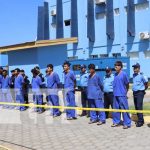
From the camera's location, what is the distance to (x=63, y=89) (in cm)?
1352

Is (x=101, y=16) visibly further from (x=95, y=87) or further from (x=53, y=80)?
(x=95, y=87)

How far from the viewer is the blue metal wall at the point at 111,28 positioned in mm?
32906

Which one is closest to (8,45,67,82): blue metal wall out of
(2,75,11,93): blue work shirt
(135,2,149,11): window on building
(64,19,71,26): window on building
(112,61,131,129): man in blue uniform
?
(2,75,11,93): blue work shirt

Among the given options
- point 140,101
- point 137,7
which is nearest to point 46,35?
point 137,7

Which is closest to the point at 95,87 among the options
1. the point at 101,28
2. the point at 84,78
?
the point at 84,78

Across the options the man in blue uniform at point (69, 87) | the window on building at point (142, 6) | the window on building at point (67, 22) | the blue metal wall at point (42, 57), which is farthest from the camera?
the window on building at point (67, 22)

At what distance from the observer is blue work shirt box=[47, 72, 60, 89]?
1348cm

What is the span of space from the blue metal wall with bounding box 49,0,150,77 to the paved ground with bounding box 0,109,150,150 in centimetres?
2005

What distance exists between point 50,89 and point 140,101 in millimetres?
3583

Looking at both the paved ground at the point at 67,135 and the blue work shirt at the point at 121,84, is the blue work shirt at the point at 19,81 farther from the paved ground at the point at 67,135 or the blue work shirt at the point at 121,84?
the blue work shirt at the point at 121,84

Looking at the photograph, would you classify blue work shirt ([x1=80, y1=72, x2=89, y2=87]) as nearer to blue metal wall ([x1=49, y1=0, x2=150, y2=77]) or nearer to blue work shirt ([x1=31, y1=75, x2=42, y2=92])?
blue work shirt ([x1=31, y1=75, x2=42, y2=92])

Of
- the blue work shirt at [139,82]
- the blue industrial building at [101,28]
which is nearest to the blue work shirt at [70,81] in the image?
the blue work shirt at [139,82]

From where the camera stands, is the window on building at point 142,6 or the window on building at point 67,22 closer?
the window on building at point 142,6

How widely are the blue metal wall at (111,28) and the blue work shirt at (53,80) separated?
61.4ft
